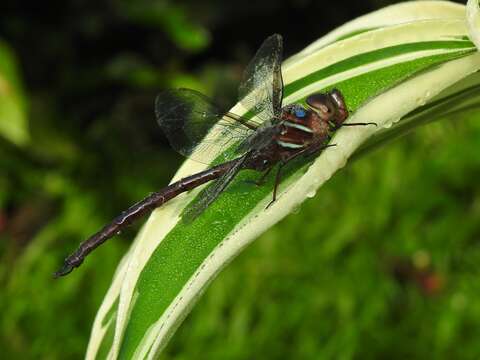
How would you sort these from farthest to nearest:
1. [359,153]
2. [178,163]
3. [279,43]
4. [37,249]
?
[178,163]
[37,249]
[279,43]
[359,153]

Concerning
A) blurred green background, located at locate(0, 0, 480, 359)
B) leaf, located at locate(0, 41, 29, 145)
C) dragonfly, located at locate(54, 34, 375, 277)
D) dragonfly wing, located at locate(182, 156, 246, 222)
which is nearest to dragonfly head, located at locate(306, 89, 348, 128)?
dragonfly, located at locate(54, 34, 375, 277)

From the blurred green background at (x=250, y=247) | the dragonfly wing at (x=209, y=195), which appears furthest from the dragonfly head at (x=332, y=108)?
the blurred green background at (x=250, y=247)

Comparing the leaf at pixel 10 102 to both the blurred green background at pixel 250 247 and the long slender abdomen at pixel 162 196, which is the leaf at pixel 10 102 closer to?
the blurred green background at pixel 250 247

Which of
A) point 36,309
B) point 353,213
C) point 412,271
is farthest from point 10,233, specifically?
point 412,271

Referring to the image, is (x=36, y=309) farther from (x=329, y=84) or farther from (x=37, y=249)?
(x=329, y=84)

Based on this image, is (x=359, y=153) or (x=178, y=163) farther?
(x=178, y=163)

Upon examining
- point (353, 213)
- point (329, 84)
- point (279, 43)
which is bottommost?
point (353, 213)

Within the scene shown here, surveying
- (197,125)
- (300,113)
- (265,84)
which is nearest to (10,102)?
(197,125)

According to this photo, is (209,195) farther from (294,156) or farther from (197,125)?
(197,125)
